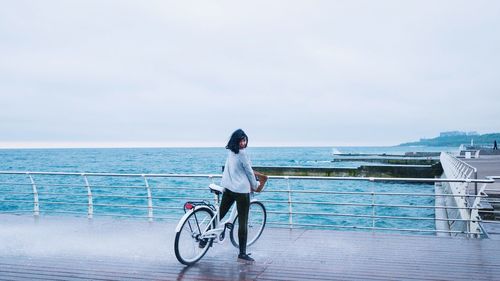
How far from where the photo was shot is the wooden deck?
529 cm

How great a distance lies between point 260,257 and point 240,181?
1.20 metres

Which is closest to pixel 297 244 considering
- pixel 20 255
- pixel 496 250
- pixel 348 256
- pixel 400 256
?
pixel 348 256

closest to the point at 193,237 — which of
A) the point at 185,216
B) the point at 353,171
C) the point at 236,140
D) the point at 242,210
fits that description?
the point at 185,216

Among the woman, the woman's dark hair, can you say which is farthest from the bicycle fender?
the woman's dark hair

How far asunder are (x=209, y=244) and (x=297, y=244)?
1632 mm

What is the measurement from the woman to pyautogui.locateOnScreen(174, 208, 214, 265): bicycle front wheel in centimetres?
34

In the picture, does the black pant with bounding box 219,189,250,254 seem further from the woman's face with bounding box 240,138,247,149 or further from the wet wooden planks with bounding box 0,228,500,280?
the woman's face with bounding box 240,138,247,149

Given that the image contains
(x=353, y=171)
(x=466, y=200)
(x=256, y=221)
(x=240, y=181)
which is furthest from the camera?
(x=353, y=171)

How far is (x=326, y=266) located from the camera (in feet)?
18.6

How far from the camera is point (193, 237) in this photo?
585 centimetres

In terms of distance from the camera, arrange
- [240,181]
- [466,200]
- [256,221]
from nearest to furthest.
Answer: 1. [240,181]
2. [256,221]
3. [466,200]

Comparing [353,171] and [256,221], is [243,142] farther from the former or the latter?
[353,171]

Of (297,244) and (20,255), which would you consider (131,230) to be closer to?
(20,255)

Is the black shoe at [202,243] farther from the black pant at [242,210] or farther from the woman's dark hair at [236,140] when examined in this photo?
the woman's dark hair at [236,140]
